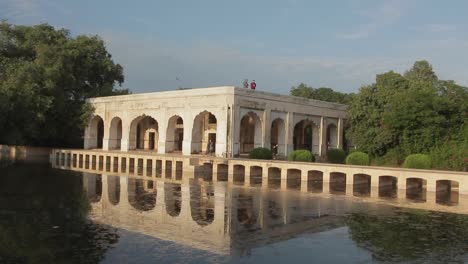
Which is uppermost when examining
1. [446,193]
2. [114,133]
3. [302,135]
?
[302,135]

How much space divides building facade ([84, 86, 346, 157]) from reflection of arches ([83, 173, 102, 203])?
7190mm

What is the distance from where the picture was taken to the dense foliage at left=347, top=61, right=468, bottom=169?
2748 centimetres

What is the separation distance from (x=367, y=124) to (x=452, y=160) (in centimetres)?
627

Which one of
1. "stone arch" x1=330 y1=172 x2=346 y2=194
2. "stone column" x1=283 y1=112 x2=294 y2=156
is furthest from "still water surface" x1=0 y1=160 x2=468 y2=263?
"stone column" x1=283 y1=112 x2=294 y2=156

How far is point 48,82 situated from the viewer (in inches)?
1587

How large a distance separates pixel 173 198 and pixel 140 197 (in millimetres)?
1299

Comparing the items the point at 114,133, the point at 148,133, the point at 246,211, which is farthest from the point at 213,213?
the point at 148,133

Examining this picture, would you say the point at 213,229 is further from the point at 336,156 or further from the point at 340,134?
the point at 340,134

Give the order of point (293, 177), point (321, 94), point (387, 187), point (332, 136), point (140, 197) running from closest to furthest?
1. point (140, 197)
2. point (387, 187)
3. point (293, 177)
4. point (332, 136)
5. point (321, 94)

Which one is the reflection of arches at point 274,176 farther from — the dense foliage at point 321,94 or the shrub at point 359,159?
the dense foliage at point 321,94

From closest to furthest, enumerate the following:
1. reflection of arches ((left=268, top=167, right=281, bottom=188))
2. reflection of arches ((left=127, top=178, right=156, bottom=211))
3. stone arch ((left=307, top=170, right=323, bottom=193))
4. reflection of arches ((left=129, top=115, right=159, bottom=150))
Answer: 1. reflection of arches ((left=127, top=178, right=156, bottom=211))
2. stone arch ((left=307, top=170, right=323, bottom=193))
3. reflection of arches ((left=268, top=167, right=281, bottom=188))
4. reflection of arches ((left=129, top=115, right=159, bottom=150))

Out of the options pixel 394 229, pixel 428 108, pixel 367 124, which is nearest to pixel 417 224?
pixel 394 229

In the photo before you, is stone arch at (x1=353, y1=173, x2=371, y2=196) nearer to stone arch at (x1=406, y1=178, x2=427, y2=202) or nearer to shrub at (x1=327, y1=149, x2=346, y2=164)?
stone arch at (x1=406, y1=178, x2=427, y2=202)

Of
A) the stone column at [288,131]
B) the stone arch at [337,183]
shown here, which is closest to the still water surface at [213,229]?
the stone arch at [337,183]
